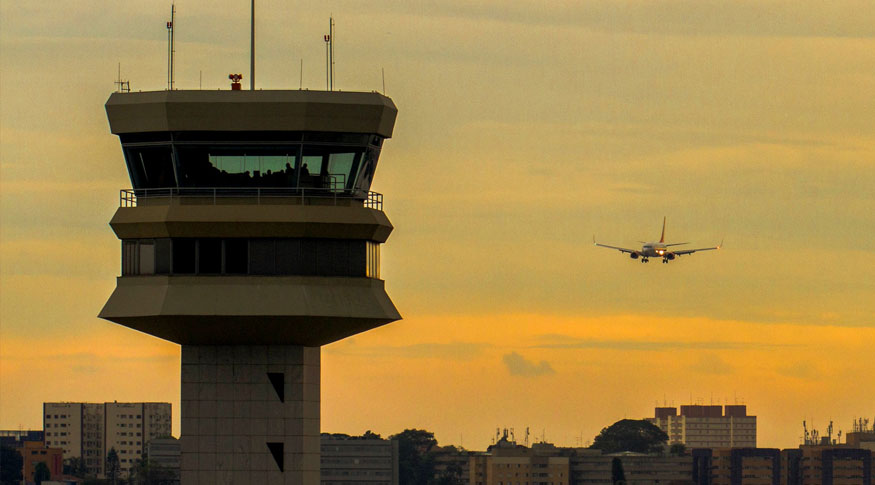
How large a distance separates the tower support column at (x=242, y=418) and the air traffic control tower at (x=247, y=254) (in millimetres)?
53

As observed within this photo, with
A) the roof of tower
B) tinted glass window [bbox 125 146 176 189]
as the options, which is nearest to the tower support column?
Answer: tinted glass window [bbox 125 146 176 189]

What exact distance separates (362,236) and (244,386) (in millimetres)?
10008

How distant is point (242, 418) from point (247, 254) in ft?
28.7

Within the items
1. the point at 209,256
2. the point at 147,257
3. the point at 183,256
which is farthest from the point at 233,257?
the point at 147,257

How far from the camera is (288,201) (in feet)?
380

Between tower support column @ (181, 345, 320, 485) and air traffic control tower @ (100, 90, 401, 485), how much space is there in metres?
0.05

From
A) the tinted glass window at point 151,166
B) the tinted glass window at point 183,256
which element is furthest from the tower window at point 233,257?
the tinted glass window at point 151,166

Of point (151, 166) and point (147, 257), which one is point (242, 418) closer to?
point (147, 257)

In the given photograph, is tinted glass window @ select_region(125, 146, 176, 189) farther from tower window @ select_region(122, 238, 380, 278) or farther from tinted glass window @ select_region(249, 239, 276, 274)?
tinted glass window @ select_region(249, 239, 276, 274)

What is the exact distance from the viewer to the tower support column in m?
116

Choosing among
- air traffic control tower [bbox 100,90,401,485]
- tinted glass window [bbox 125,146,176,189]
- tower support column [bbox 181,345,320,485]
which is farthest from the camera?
tower support column [bbox 181,345,320,485]

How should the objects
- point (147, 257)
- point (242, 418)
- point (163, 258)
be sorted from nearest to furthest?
1. point (163, 258)
2. point (147, 257)
3. point (242, 418)

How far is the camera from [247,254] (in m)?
115

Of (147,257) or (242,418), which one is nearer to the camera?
(147,257)
